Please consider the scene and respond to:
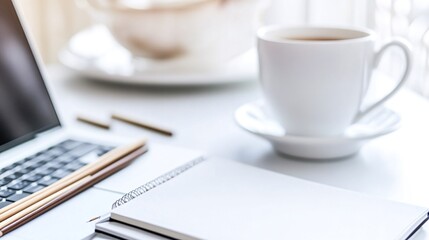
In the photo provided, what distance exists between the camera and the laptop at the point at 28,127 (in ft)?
1.84

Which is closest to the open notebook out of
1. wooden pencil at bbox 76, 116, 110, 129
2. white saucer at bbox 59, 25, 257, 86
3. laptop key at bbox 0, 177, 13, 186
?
laptop key at bbox 0, 177, 13, 186

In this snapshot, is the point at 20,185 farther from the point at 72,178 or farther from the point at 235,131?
the point at 235,131

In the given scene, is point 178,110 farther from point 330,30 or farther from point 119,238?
point 119,238

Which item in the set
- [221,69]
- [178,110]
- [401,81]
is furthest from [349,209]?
[221,69]

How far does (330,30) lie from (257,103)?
110 millimetres

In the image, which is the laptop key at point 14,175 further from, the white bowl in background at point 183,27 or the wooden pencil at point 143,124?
the white bowl in background at point 183,27

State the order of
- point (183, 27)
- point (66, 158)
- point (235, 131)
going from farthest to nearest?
point (183, 27), point (235, 131), point (66, 158)

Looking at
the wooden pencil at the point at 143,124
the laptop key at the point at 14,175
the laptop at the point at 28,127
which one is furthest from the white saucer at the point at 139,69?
the laptop key at the point at 14,175

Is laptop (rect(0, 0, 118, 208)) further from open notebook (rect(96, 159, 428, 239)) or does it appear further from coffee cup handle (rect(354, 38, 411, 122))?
coffee cup handle (rect(354, 38, 411, 122))

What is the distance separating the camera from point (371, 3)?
113 centimetres

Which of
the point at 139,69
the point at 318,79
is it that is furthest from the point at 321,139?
the point at 139,69

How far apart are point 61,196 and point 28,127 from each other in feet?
0.43

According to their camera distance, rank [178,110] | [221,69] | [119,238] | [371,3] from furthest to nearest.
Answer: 1. [371,3]
2. [221,69]
3. [178,110]
4. [119,238]

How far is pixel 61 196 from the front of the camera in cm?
51
